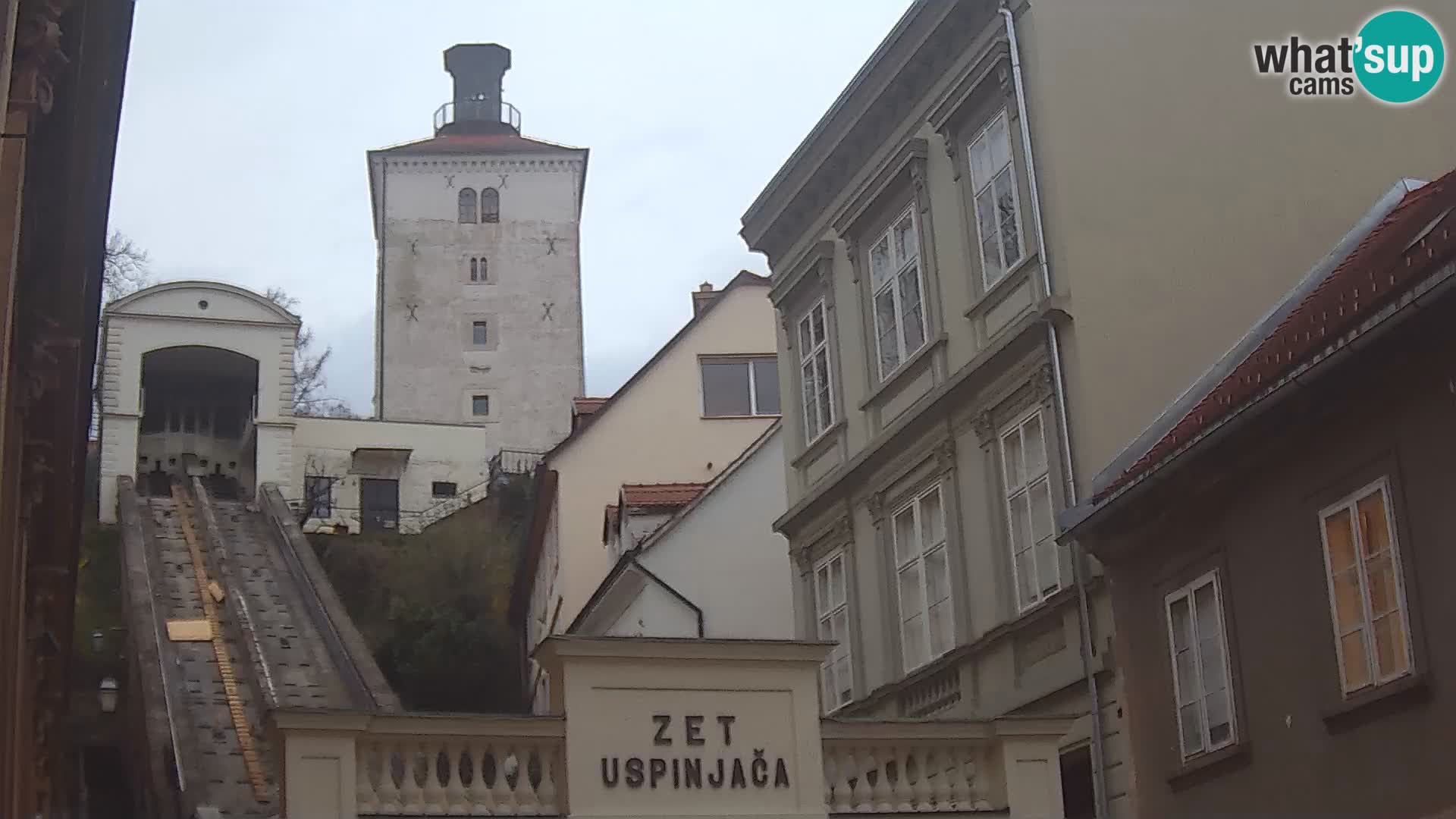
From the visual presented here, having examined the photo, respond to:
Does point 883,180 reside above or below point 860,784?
above

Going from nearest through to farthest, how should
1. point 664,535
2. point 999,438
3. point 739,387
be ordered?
point 999,438
point 664,535
point 739,387

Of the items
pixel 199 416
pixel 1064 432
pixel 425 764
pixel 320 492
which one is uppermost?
pixel 199 416

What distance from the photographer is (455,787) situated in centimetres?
1361

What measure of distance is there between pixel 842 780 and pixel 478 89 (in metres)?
84.8

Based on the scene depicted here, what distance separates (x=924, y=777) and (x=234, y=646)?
22.3 m

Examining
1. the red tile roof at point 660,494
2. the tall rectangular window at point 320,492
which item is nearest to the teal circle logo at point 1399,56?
the red tile roof at point 660,494

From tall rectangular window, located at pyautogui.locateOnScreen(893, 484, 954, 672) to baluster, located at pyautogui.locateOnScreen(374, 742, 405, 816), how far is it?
843 cm

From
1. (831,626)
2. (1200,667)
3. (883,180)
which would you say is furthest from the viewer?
(831,626)

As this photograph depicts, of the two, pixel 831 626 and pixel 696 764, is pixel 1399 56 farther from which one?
pixel 831 626

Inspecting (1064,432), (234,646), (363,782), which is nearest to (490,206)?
(234,646)

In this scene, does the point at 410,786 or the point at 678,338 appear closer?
the point at 410,786

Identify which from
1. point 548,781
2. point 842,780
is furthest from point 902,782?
point 548,781

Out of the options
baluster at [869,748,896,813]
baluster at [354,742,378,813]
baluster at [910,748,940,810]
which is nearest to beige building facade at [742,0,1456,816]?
baluster at [910,748,940,810]

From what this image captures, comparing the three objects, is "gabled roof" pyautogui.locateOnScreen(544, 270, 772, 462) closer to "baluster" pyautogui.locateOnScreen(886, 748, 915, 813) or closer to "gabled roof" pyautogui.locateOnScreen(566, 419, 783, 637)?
"gabled roof" pyautogui.locateOnScreen(566, 419, 783, 637)
